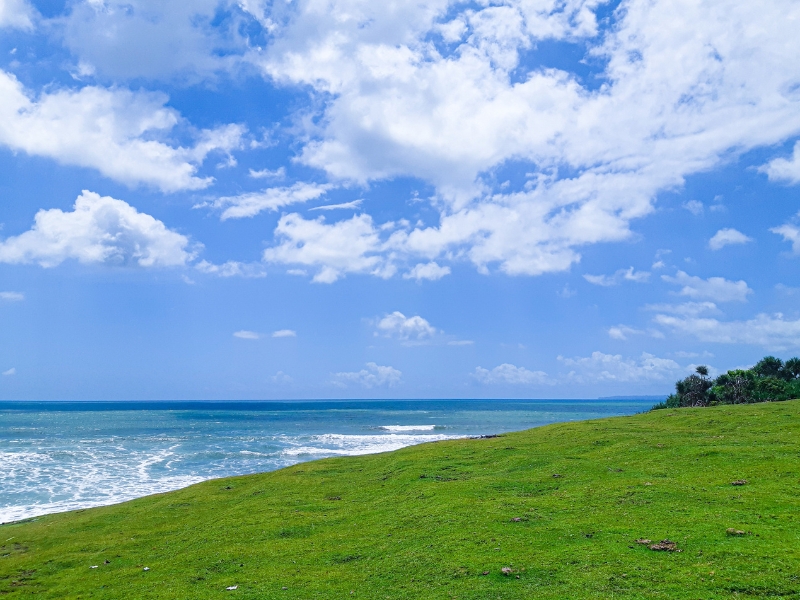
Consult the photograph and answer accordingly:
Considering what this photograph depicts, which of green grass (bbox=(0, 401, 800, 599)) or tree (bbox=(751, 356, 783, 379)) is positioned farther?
tree (bbox=(751, 356, 783, 379))

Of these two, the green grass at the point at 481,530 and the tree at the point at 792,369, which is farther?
the tree at the point at 792,369

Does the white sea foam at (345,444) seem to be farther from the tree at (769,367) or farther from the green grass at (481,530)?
the tree at (769,367)

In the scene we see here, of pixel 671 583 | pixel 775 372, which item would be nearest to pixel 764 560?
pixel 671 583

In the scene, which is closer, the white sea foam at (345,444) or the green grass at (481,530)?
the green grass at (481,530)

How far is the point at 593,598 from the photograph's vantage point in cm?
1341

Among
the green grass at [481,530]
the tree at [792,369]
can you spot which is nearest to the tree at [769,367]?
the tree at [792,369]

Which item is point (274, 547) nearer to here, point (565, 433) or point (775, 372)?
point (565, 433)

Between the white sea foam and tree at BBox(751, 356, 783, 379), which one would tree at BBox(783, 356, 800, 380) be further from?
the white sea foam

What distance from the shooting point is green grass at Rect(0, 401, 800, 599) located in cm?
1491

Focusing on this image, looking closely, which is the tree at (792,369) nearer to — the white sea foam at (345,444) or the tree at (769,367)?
the tree at (769,367)

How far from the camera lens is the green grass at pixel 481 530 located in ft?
48.9

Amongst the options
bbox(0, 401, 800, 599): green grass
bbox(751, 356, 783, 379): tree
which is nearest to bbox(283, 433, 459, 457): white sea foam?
bbox(0, 401, 800, 599): green grass

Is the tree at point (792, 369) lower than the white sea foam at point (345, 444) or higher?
higher

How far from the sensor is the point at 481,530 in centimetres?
1928
